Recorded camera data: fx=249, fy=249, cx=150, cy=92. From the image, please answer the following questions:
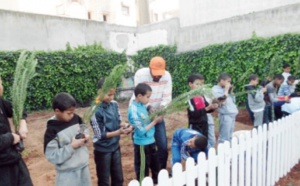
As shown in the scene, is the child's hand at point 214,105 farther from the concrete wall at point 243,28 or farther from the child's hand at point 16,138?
the concrete wall at point 243,28

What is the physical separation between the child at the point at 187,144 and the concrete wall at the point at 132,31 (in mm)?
6307

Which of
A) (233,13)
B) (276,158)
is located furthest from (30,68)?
(233,13)

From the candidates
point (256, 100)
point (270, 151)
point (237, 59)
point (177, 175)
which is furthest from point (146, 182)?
point (237, 59)

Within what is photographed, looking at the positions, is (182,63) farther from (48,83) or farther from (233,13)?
(48,83)

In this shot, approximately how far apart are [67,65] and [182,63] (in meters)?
4.51

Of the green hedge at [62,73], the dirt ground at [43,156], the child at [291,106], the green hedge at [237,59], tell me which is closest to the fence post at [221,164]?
the dirt ground at [43,156]

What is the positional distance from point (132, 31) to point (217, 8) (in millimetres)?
4303

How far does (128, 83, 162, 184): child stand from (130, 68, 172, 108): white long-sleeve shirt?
42 centimetres

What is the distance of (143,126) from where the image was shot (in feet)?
8.57

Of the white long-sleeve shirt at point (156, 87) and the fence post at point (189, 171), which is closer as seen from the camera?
the fence post at point (189, 171)

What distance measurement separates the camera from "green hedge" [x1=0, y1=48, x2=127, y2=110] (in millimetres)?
7891

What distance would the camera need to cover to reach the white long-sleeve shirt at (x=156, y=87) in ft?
10.9

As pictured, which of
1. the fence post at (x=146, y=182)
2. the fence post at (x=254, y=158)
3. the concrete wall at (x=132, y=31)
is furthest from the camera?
the concrete wall at (x=132, y=31)

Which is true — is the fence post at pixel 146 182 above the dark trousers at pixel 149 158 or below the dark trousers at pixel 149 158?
above
